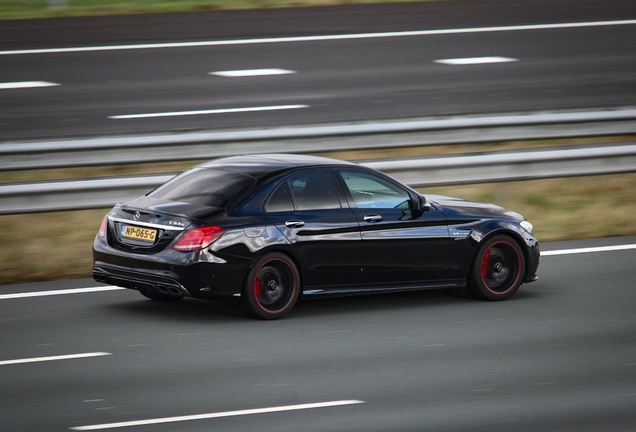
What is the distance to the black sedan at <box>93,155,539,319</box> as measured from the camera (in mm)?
9062

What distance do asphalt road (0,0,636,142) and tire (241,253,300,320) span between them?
637 cm

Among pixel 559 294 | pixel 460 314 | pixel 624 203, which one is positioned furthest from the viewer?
pixel 624 203

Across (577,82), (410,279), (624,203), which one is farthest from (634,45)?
(410,279)

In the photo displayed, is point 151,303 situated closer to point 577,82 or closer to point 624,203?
point 624,203

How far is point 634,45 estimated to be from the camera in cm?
2291

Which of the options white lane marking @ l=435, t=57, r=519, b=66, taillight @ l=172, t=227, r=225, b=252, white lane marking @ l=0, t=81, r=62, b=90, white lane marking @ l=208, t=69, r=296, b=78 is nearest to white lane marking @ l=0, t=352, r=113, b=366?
taillight @ l=172, t=227, r=225, b=252

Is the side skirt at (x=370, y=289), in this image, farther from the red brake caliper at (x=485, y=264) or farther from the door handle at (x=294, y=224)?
the door handle at (x=294, y=224)

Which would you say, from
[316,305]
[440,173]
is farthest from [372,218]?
[440,173]

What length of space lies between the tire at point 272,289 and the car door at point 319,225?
0.47 feet

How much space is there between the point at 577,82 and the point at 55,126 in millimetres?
9254

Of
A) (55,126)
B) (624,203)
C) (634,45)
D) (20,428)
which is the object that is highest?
(634,45)

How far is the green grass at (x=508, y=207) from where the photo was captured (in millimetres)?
11617

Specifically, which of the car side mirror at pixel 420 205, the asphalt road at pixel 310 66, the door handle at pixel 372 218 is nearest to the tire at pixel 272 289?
the door handle at pixel 372 218

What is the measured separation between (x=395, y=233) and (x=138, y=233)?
2.29 meters
